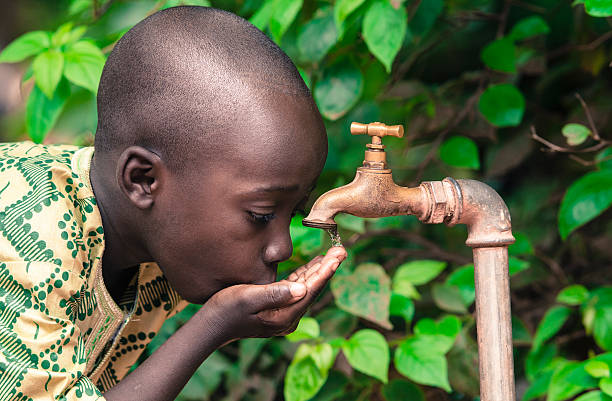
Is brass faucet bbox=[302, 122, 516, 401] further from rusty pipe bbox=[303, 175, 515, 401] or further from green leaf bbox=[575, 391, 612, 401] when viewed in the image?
green leaf bbox=[575, 391, 612, 401]

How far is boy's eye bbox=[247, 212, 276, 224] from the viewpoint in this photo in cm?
107

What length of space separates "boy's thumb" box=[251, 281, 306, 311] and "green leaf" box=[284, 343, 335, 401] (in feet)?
1.26

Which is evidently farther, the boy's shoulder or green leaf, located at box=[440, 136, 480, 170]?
green leaf, located at box=[440, 136, 480, 170]

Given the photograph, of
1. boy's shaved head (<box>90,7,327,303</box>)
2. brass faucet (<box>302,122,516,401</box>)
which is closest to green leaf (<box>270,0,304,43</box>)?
boy's shaved head (<box>90,7,327,303</box>)

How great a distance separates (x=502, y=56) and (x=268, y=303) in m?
0.90

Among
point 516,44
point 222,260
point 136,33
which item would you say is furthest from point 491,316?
point 516,44

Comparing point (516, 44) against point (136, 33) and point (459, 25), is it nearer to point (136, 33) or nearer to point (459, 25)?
point (459, 25)

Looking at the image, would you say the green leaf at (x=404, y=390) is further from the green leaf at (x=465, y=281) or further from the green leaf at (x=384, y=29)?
the green leaf at (x=384, y=29)

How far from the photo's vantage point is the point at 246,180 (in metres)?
1.05

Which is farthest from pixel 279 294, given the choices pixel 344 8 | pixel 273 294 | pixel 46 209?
pixel 344 8

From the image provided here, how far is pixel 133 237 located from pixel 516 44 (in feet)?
3.64

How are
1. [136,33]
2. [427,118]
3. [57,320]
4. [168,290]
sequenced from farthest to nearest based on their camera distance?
1. [427,118]
2. [168,290]
3. [136,33]
4. [57,320]

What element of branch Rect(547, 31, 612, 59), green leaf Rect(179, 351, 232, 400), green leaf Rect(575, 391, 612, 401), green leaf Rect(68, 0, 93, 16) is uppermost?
green leaf Rect(68, 0, 93, 16)

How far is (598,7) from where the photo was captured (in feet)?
4.00
